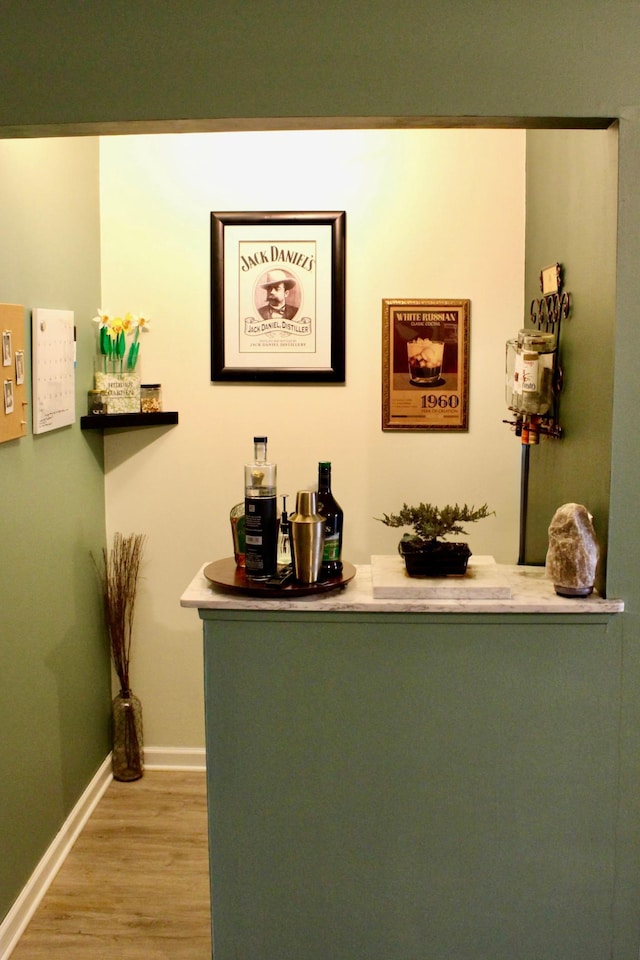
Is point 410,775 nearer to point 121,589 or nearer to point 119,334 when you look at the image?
point 121,589

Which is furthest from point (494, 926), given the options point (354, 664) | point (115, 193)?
point (115, 193)

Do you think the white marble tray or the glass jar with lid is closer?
the white marble tray

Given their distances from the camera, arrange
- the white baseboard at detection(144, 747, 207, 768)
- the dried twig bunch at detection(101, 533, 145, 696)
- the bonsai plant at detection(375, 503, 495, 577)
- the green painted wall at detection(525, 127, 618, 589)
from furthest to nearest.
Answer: the white baseboard at detection(144, 747, 207, 768) → the dried twig bunch at detection(101, 533, 145, 696) → the bonsai plant at detection(375, 503, 495, 577) → the green painted wall at detection(525, 127, 618, 589)

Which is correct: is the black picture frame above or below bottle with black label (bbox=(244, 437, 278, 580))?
above

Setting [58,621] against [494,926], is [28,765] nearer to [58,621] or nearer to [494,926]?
[58,621]

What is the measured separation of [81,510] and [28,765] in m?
0.92

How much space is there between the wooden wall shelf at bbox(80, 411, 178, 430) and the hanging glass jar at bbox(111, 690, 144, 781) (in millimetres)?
1046

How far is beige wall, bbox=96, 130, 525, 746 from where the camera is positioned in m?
3.45

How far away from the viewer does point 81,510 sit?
3387 mm

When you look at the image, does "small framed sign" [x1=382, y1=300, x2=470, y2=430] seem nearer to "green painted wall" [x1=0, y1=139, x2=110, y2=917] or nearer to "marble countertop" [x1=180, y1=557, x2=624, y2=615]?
"green painted wall" [x1=0, y1=139, x2=110, y2=917]

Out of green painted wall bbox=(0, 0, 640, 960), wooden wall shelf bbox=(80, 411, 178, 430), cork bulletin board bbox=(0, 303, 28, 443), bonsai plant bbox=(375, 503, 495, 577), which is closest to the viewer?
green painted wall bbox=(0, 0, 640, 960)

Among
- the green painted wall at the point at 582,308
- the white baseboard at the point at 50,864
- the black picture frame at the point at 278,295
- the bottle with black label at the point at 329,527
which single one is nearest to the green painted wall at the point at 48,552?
the white baseboard at the point at 50,864

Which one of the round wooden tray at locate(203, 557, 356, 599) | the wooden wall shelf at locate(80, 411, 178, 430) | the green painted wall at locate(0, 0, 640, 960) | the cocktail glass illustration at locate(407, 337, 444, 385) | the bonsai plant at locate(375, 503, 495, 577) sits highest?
the green painted wall at locate(0, 0, 640, 960)

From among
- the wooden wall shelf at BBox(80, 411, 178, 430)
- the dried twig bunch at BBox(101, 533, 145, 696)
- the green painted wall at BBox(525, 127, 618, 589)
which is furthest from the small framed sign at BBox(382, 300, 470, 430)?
the dried twig bunch at BBox(101, 533, 145, 696)
